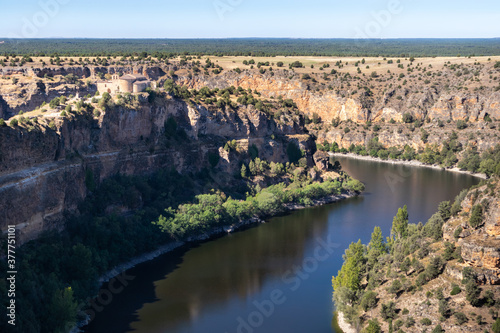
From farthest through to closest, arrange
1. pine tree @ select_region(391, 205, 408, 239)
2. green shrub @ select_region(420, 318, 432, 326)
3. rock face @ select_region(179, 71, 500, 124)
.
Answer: rock face @ select_region(179, 71, 500, 124) < pine tree @ select_region(391, 205, 408, 239) < green shrub @ select_region(420, 318, 432, 326)

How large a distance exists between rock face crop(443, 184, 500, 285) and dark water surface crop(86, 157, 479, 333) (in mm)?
7840

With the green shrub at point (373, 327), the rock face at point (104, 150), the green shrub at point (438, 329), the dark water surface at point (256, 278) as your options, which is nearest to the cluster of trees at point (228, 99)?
the rock face at point (104, 150)

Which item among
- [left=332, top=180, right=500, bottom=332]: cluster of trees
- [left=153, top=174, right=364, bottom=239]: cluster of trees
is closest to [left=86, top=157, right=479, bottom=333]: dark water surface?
[left=153, top=174, right=364, bottom=239]: cluster of trees

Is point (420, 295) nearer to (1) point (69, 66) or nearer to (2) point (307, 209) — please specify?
(2) point (307, 209)

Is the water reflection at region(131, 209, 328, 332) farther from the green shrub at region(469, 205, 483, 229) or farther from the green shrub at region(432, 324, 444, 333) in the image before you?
the green shrub at region(469, 205, 483, 229)

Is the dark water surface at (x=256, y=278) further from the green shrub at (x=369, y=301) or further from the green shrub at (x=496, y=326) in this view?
the green shrub at (x=496, y=326)

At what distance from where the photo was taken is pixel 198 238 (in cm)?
4262

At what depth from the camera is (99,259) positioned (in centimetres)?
3478

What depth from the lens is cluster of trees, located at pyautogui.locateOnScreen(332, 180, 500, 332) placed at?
26.3 metres

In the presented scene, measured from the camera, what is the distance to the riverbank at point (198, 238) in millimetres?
35328

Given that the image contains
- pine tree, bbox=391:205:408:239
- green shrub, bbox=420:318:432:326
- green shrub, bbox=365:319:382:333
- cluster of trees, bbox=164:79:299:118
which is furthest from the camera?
cluster of trees, bbox=164:79:299:118

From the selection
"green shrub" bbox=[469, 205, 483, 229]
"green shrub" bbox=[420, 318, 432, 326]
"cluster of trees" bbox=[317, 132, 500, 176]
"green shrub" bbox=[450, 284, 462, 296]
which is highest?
"green shrub" bbox=[469, 205, 483, 229]

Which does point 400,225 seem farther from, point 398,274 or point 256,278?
point 256,278

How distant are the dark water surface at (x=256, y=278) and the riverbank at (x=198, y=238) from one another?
588 millimetres
